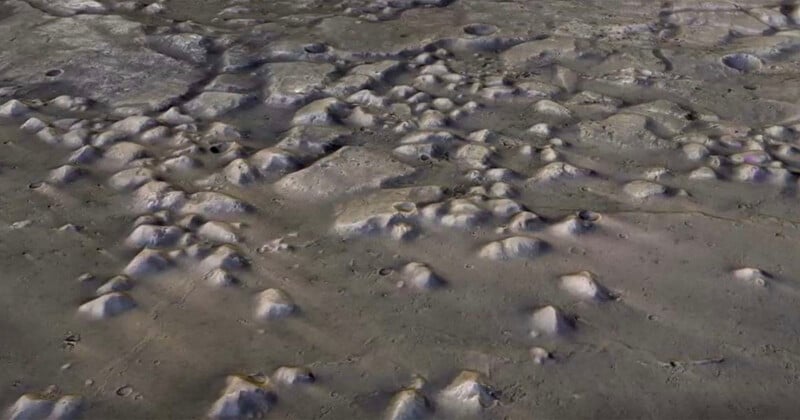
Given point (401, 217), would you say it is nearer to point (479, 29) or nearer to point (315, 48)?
point (315, 48)

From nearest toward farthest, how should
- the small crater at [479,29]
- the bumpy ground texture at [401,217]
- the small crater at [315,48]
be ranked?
1. the bumpy ground texture at [401,217]
2. the small crater at [315,48]
3. the small crater at [479,29]

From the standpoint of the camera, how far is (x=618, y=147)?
7.43 ft

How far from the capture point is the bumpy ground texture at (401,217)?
5.10ft

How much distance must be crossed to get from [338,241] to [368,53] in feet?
3.49

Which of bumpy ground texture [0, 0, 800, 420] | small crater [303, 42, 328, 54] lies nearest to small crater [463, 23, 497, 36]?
bumpy ground texture [0, 0, 800, 420]

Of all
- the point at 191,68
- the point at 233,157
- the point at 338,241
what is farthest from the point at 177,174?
the point at 191,68

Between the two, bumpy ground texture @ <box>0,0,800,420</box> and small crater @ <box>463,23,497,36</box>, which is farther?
small crater @ <box>463,23,497,36</box>

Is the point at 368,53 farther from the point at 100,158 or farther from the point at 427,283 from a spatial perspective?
the point at 427,283

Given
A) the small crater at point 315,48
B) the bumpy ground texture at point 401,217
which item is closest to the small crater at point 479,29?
the bumpy ground texture at point 401,217

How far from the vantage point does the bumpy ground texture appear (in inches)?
61.2

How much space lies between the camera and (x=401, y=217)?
1.96 meters

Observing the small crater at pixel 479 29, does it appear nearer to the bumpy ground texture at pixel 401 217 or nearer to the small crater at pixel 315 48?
the bumpy ground texture at pixel 401 217

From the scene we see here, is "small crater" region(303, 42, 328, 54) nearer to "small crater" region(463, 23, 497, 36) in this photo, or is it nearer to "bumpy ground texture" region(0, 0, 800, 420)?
"bumpy ground texture" region(0, 0, 800, 420)

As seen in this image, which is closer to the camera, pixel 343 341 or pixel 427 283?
pixel 343 341
